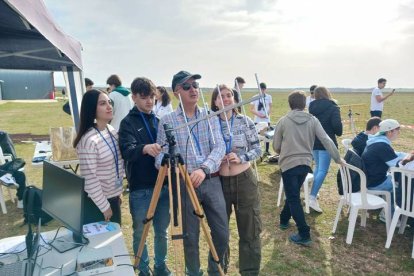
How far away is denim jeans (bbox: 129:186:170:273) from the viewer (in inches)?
107

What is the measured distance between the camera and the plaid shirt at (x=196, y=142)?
2557mm

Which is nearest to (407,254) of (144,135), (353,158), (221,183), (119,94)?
(353,158)

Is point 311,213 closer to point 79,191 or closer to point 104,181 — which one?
point 104,181

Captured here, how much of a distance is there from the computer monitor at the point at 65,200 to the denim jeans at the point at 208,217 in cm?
83

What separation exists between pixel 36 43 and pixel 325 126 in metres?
4.22

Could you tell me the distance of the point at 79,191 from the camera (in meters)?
1.91

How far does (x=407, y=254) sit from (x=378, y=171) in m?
1.05


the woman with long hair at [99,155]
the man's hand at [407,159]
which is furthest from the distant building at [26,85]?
the man's hand at [407,159]

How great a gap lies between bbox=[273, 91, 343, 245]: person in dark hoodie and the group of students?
1037 millimetres

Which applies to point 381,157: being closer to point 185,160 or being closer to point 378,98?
point 185,160

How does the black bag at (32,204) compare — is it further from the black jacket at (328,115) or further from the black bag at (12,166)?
the black jacket at (328,115)

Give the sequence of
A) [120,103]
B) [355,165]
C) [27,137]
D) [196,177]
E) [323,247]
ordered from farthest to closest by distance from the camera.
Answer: [27,137], [120,103], [355,165], [323,247], [196,177]

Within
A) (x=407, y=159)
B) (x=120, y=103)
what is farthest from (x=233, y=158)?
(x=120, y=103)

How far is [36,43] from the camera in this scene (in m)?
3.50
